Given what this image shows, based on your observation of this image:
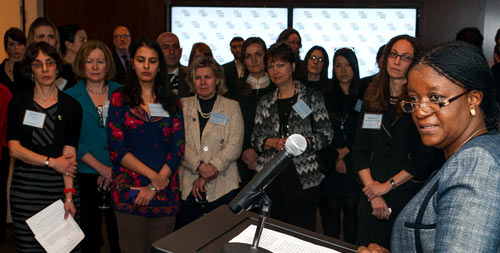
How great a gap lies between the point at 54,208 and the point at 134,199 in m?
0.44

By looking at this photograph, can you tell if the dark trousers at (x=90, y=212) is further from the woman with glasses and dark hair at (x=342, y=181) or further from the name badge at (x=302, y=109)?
the woman with glasses and dark hair at (x=342, y=181)

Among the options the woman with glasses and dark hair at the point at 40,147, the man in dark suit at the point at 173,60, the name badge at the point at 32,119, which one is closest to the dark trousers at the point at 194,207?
the woman with glasses and dark hair at the point at 40,147

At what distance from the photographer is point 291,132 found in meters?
3.04

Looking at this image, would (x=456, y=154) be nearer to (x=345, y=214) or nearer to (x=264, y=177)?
(x=264, y=177)

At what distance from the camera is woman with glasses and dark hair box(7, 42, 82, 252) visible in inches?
103

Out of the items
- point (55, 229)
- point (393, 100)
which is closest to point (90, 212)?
point (55, 229)

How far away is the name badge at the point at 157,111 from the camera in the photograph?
2697 mm

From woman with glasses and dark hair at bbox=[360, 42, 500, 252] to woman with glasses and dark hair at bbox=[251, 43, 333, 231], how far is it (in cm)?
186

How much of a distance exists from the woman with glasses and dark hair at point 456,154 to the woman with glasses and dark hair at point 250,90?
7.61 ft

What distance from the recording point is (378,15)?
5.75 m

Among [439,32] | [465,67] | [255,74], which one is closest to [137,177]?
[255,74]

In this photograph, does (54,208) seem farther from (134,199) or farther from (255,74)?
(255,74)

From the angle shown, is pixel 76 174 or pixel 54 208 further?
pixel 76 174

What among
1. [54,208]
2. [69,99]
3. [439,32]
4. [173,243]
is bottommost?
[54,208]
